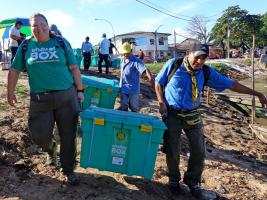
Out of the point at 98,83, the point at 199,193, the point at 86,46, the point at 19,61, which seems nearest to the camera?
the point at 19,61

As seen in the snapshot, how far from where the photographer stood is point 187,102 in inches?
205


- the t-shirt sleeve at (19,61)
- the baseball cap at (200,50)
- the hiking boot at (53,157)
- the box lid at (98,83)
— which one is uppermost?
the baseball cap at (200,50)

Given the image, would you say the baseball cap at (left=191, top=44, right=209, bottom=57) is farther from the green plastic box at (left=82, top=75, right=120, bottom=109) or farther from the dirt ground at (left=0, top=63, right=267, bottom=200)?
the green plastic box at (left=82, top=75, right=120, bottom=109)

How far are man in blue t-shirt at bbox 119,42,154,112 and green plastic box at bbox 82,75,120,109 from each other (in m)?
0.32

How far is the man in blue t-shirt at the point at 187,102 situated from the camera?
16.9 ft

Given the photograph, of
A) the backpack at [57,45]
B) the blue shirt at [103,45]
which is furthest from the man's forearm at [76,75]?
the blue shirt at [103,45]

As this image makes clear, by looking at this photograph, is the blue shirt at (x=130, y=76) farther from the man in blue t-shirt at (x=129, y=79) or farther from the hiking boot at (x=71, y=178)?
the hiking boot at (x=71, y=178)

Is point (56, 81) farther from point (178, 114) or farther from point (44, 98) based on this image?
point (178, 114)

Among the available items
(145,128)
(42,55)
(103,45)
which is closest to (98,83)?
(145,128)

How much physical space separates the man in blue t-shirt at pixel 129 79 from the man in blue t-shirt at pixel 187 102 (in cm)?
264

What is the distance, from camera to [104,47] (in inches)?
679

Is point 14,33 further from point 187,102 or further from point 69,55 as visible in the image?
point 187,102

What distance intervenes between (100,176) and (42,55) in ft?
6.10

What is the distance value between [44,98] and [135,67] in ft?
11.3
